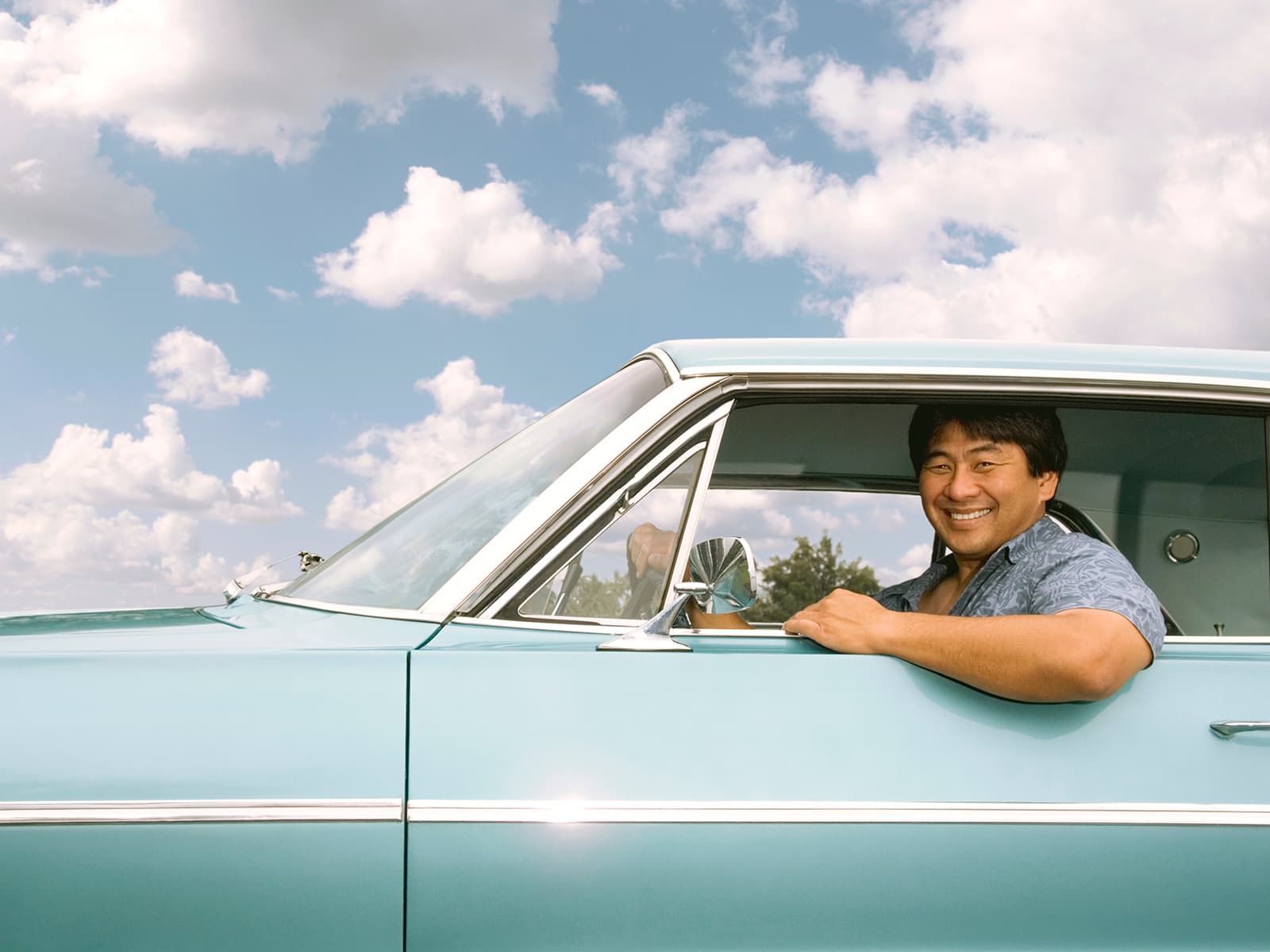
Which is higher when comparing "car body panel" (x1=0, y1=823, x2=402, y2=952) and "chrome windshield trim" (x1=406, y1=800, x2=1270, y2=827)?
"chrome windshield trim" (x1=406, y1=800, x2=1270, y2=827)

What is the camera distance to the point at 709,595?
189cm

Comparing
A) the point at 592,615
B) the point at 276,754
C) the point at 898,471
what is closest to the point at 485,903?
the point at 276,754

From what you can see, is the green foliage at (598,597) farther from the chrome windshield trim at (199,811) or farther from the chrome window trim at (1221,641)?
the chrome window trim at (1221,641)

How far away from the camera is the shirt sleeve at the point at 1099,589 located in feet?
6.51

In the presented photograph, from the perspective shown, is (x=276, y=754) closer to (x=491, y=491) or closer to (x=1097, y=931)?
(x=491, y=491)

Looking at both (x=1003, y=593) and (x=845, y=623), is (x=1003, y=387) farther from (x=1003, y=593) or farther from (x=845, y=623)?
(x=845, y=623)

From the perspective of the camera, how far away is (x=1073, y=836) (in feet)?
5.95

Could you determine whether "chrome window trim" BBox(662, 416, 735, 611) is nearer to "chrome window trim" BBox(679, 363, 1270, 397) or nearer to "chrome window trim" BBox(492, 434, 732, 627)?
"chrome window trim" BBox(492, 434, 732, 627)

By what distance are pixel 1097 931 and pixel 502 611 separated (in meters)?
1.24

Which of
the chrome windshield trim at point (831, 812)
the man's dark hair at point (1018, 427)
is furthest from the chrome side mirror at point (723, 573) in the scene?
the man's dark hair at point (1018, 427)

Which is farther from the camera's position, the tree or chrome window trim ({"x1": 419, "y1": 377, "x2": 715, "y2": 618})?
the tree

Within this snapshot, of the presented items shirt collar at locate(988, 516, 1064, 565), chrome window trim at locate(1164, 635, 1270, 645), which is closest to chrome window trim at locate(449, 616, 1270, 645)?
chrome window trim at locate(1164, 635, 1270, 645)

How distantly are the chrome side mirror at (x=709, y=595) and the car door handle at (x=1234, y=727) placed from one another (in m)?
0.92

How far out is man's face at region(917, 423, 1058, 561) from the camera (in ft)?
8.41
